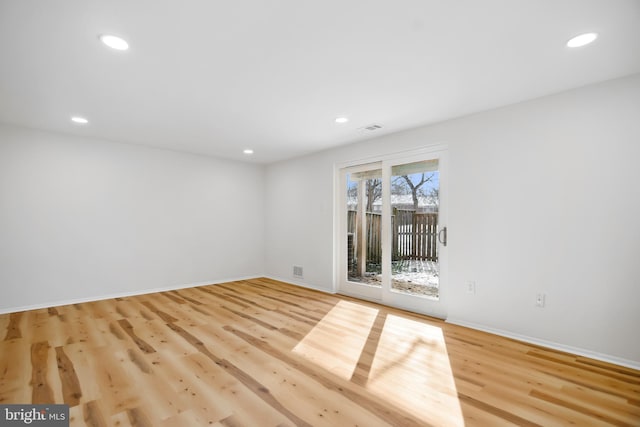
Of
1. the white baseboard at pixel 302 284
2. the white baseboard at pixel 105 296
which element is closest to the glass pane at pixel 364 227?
the white baseboard at pixel 302 284

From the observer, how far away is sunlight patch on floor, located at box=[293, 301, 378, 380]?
102 inches

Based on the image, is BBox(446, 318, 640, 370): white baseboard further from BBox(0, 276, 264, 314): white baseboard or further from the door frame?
→ BBox(0, 276, 264, 314): white baseboard

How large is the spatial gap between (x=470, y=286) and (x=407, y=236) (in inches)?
40.8

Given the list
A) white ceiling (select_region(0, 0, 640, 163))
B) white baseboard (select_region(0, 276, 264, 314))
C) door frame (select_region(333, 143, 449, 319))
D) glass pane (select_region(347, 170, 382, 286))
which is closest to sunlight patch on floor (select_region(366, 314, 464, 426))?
door frame (select_region(333, 143, 449, 319))

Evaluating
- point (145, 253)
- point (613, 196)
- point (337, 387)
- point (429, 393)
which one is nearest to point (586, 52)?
point (613, 196)

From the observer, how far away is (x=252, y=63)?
2.46 m

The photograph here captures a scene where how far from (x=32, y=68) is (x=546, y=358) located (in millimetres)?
5070

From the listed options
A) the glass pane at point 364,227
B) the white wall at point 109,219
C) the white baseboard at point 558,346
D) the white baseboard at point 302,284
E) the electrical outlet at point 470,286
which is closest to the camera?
the white baseboard at point 558,346

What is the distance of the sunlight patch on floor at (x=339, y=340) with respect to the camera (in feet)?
8.53

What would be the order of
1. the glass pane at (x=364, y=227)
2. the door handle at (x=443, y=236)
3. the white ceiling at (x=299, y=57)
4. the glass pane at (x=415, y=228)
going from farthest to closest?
1. the glass pane at (x=364, y=227)
2. the glass pane at (x=415, y=228)
3. the door handle at (x=443, y=236)
4. the white ceiling at (x=299, y=57)

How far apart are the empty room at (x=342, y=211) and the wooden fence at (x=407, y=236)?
31 millimetres

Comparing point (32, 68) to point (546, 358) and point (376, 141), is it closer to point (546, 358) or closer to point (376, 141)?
point (376, 141)

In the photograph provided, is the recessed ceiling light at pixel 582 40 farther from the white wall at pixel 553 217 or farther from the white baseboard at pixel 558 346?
the white baseboard at pixel 558 346

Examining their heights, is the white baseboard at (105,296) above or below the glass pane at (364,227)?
→ below
